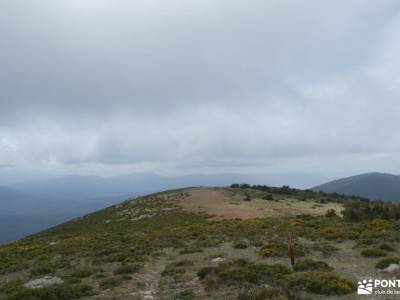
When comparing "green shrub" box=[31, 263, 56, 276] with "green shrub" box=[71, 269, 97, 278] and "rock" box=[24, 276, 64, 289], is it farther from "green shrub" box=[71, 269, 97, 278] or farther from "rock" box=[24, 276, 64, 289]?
"green shrub" box=[71, 269, 97, 278]

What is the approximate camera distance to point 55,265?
2312 cm

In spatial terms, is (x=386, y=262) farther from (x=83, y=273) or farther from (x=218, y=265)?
(x=83, y=273)

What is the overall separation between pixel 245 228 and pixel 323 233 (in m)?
7.71

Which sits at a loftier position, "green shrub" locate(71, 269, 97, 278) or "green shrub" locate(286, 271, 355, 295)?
"green shrub" locate(286, 271, 355, 295)

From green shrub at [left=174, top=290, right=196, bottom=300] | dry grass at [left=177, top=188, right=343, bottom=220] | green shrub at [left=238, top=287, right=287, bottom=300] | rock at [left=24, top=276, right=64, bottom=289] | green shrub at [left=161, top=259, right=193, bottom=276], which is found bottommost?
rock at [left=24, top=276, right=64, bottom=289]

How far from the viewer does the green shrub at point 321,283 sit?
14438mm

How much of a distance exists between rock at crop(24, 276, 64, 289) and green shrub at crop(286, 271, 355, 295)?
10.6 meters

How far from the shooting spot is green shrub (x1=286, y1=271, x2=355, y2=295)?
568 inches

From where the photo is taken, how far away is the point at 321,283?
14859mm

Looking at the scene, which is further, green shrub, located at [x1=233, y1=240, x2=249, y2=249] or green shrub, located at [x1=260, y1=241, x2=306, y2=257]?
green shrub, located at [x1=233, y1=240, x2=249, y2=249]

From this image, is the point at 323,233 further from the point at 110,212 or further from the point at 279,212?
the point at 110,212

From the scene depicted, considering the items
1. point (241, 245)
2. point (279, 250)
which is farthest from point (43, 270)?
point (279, 250)

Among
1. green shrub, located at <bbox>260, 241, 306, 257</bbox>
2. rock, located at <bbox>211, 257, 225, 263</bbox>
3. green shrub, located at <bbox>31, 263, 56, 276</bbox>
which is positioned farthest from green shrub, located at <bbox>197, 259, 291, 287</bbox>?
green shrub, located at <bbox>31, 263, 56, 276</bbox>

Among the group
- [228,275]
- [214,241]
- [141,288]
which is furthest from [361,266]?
[214,241]
